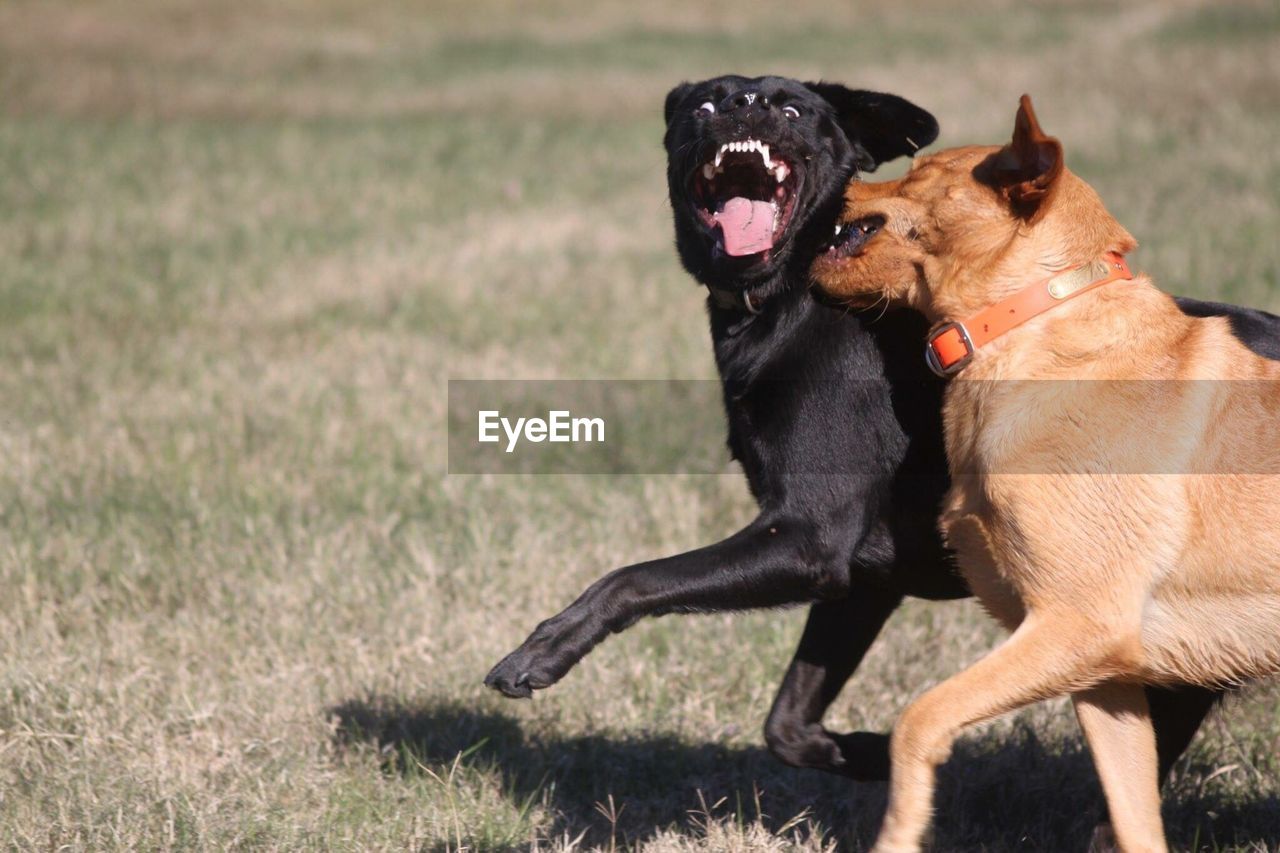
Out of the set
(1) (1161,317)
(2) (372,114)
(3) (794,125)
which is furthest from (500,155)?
(1) (1161,317)

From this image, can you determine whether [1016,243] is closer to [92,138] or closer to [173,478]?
[173,478]

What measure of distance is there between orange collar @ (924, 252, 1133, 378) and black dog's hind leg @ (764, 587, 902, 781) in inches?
31.8

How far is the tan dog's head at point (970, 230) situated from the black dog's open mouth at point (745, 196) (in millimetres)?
284

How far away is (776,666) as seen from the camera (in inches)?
189

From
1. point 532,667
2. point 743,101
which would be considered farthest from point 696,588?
point 743,101

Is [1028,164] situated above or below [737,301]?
above

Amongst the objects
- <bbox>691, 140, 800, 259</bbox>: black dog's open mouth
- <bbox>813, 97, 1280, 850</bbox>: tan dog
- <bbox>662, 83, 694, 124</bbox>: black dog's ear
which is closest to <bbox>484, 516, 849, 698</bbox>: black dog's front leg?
<bbox>813, 97, 1280, 850</bbox>: tan dog

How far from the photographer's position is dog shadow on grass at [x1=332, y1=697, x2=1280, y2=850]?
12.9ft

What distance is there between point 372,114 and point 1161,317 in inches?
638

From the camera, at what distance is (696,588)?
3486 millimetres

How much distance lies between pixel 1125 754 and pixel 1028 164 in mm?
1347

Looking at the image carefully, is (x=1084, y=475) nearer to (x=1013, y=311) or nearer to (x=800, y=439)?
(x=1013, y=311)
